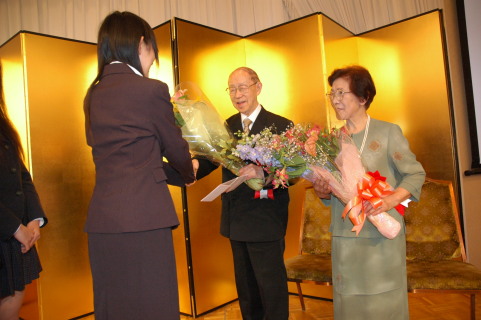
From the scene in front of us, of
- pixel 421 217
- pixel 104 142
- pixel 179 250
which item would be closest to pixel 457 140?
pixel 421 217

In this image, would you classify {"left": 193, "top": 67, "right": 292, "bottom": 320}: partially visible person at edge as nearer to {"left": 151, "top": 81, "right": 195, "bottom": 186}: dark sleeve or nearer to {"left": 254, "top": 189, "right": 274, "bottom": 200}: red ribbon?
{"left": 254, "top": 189, "right": 274, "bottom": 200}: red ribbon

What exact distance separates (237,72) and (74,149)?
1.74 metres

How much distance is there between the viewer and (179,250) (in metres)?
3.32

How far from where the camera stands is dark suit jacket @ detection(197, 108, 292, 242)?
7.50 feet

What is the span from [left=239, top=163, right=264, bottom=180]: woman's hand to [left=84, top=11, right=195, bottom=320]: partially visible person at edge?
604mm

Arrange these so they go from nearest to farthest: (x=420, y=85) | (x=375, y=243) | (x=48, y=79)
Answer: (x=375, y=243) → (x=48, y=79) → (x=420, y=85)

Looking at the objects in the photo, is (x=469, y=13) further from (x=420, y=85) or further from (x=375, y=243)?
(x=375, y=243)

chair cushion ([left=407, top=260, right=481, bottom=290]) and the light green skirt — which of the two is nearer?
the light green skirt

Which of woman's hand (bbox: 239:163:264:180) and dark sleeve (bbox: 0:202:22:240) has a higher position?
woman's hand (bbox: 239:163:264:180)

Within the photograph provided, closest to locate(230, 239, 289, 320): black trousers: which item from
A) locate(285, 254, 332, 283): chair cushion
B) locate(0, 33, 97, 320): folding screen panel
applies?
locate(285, 254, 332, 283): chair cushion

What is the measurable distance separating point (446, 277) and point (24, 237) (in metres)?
2.31

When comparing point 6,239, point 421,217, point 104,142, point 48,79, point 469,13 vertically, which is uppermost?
point 469,13

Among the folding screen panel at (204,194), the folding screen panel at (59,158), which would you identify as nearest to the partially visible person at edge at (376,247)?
the folding screen panel at (204,194)

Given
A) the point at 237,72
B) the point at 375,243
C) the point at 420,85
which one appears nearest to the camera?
the point at 375,243
